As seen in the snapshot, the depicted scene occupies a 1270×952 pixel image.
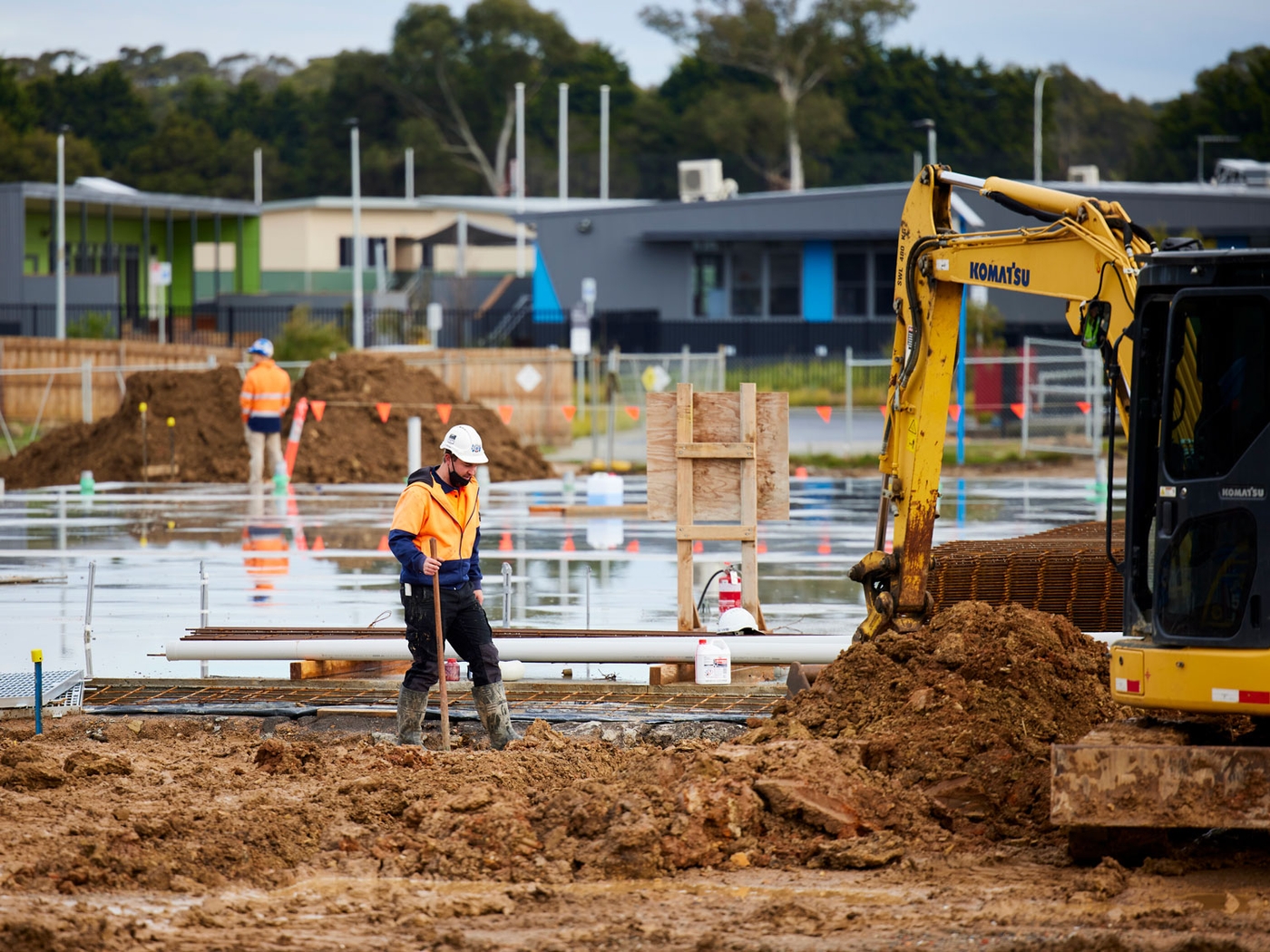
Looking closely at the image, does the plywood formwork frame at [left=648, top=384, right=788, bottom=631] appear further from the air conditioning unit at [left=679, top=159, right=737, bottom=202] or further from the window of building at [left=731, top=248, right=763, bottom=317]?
the air conditioning unit at [left=679, top=159, right=737, bottom=202]

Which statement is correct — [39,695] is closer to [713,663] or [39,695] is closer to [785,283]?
[713,663]

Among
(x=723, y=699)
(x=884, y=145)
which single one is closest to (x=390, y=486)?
(x=723, y=699)

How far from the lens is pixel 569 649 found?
10438 mm

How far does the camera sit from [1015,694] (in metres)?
8.15

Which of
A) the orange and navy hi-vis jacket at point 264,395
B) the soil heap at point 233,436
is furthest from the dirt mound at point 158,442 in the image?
the orange and navy hi-vis jacket at point 264,395

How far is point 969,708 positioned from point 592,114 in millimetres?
82019

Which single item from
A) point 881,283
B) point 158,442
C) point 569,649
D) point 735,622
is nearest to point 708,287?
point 881,283

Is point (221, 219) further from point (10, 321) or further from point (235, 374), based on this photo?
point (235, 374)

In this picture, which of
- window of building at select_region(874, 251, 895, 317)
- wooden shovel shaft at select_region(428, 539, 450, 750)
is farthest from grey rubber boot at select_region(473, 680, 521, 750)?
window of building at select_region(874, 251, 895, 317)

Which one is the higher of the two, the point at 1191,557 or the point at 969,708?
the point at 1191,557

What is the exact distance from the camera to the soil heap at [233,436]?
85.3 ft

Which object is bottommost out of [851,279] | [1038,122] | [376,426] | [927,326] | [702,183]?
[376,426]

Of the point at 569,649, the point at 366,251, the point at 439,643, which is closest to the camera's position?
the point at 439,643

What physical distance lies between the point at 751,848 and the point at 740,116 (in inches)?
2889
